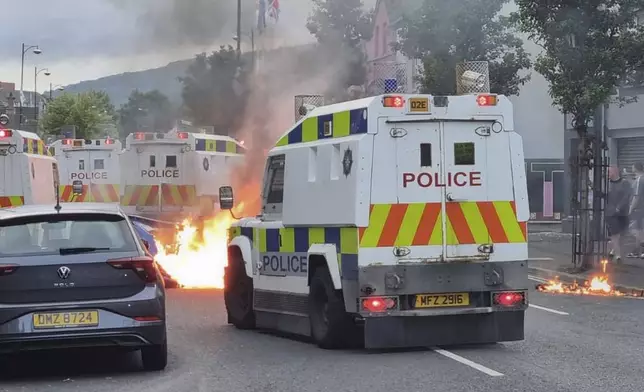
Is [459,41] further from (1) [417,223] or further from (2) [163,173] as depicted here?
(1) [417,223]

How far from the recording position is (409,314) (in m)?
10.5

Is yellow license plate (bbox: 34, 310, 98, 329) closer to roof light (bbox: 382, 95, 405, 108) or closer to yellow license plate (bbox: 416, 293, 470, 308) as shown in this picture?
yellow license plate (bbox: 416, 293, 470, 308)

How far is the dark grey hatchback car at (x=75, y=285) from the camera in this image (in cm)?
927

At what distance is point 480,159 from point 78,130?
70.5 metres

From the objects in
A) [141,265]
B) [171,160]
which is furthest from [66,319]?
[171,160]

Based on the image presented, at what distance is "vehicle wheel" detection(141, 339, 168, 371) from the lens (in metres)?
9.90

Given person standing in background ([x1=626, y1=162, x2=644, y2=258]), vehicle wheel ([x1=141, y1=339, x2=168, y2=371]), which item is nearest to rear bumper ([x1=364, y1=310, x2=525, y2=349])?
vehicle wheel ([x1=141, y1=339, x2=168, y2=371])

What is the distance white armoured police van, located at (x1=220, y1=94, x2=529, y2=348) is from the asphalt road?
0.32 m

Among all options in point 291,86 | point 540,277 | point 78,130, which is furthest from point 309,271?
point 78,130

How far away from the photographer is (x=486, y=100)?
11.0 metres

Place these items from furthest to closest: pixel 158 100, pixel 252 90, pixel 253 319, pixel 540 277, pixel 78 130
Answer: pixel 78 130, pixel 158 100, pixel 252 90, pixel 540 277, pixel 253 319

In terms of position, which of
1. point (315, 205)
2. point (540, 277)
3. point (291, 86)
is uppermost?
point (291, 86)

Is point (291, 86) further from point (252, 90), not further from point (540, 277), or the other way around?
point (540, 277)

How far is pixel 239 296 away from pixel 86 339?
4262 mm
